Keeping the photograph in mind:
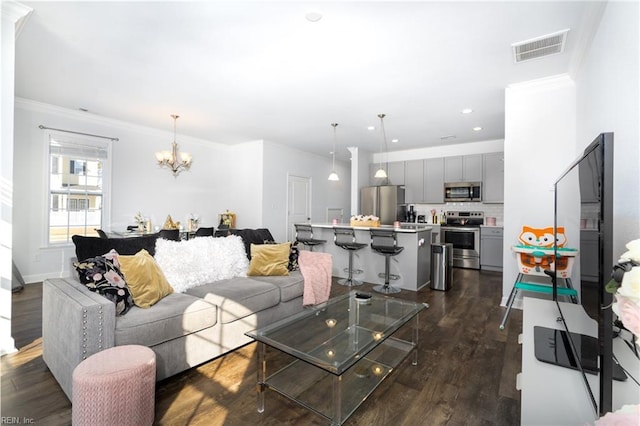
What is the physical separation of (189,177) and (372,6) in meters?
5.31

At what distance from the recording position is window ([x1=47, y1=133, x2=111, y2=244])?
4.73m

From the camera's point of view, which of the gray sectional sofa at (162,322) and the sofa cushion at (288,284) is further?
the sofa cushion at (288,284)

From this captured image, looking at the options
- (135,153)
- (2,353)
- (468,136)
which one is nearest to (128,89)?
(135,153)

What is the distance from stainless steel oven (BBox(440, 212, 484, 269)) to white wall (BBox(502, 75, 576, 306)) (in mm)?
2561

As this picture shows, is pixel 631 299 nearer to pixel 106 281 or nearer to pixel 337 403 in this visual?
pixel 337 403

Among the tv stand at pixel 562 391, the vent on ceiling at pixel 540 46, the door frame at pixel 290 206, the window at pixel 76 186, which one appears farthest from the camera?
the door frame at pixel 290 206

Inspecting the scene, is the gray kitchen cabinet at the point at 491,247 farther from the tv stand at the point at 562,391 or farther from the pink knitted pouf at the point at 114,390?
the pink knitted pouf at the point at 114,390

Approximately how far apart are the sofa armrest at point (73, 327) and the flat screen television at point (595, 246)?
7.66 feet

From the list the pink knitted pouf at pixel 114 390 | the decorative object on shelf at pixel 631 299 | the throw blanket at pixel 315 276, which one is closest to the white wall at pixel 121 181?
the throw blanket at pixel 315 276

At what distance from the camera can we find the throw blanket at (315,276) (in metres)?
3.25

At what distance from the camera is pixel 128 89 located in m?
3.89

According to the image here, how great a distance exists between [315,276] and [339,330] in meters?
1.14

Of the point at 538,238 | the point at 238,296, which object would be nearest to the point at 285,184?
the point at 238,296

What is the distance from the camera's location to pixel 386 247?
4.43m
